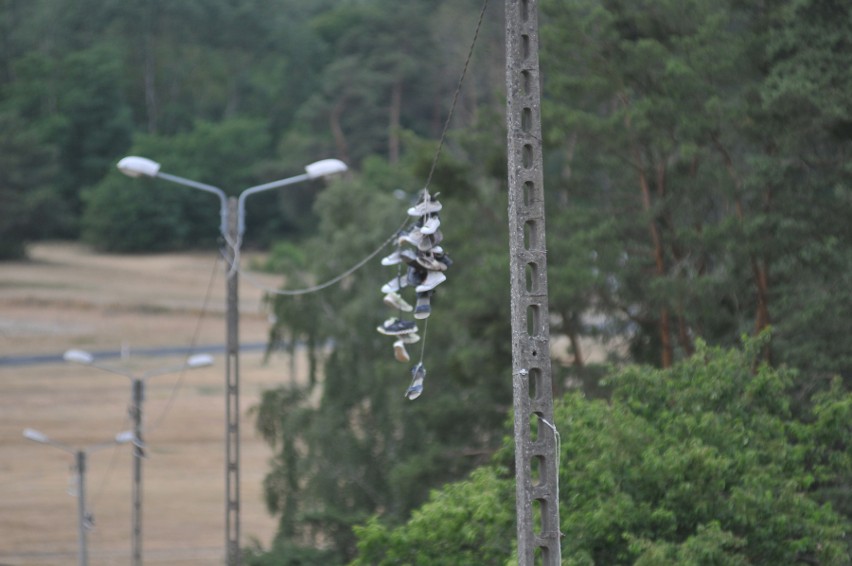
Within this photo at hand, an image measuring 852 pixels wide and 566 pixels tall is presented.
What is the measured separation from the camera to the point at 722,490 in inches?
582

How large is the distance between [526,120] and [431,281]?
5.13 ft

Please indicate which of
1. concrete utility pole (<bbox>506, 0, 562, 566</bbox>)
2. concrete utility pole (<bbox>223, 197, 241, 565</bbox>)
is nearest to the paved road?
concrete utility pole (<bbox>223, 197, 241, 565</bbox>)

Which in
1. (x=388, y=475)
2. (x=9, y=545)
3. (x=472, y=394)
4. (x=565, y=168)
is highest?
(x=565, y=168)

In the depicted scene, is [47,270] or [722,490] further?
[47,270]

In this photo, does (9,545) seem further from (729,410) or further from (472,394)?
(729,410)

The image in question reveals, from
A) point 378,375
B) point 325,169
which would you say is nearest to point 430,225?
point 325,169

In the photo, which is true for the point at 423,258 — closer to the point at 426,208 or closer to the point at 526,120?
the point at 426,208

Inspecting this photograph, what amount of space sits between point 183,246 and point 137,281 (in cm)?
1185

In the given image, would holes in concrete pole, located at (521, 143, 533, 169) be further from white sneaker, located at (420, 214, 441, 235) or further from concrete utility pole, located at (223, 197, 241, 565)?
concrete utility pole, located at (223, 197, 241, 565)

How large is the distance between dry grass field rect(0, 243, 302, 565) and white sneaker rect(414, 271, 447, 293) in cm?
2560

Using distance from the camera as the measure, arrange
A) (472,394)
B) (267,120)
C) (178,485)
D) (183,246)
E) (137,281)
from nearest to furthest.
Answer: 1. (472,394)
2. (178,485)
3. (137,281)
4. (183,246)
5. (267,120)

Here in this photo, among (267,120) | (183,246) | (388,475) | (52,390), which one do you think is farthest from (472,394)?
(267,120)

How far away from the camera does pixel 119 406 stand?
2378 inches

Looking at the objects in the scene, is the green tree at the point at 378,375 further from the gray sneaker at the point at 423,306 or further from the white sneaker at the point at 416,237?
the white sneaker at the point at 416,237
